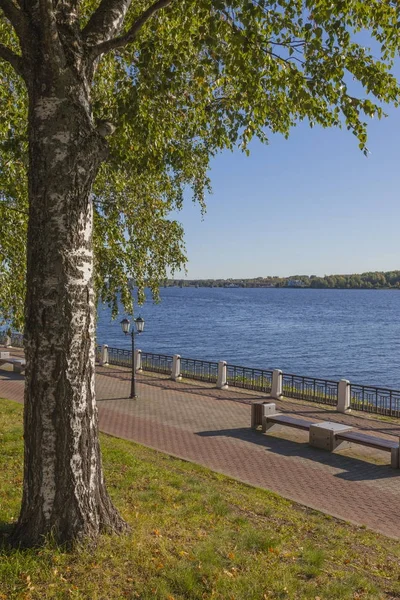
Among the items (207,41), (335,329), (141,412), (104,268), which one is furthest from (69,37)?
(335,329)

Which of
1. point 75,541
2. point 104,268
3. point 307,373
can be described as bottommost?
point 307,373

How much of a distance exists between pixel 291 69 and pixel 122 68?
322 centimetres

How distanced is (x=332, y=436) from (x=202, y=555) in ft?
26.5

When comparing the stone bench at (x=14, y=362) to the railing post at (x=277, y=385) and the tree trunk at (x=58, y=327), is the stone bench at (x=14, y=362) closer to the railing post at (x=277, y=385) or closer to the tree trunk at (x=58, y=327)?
the railing post at (x=277, y=385)

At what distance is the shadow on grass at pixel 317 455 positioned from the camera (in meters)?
11.6

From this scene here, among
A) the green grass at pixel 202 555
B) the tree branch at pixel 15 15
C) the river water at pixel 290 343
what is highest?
the tree branch at pixel 15 15

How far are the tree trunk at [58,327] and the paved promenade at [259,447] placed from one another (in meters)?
5.13

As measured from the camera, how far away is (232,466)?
38.4ft

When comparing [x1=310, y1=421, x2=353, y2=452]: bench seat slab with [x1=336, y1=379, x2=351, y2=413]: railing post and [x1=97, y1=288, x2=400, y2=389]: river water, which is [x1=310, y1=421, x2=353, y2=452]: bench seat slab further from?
[x1=97, y1=288, x2=400, y2=389]: river water

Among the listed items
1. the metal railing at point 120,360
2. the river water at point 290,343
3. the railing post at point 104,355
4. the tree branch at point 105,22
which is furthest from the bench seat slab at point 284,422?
the river water at point 290,343

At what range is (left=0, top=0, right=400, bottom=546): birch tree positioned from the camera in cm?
540

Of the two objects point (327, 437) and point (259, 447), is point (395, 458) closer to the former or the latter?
point (327, 437)

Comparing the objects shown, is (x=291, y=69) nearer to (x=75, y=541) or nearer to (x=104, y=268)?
(x=104, y=268)

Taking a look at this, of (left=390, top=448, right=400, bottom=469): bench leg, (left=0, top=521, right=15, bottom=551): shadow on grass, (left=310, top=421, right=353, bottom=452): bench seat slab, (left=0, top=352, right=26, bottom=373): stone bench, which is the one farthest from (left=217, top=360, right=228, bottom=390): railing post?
(left=0, top=521, right=15, bottom=551): shadow on grass
